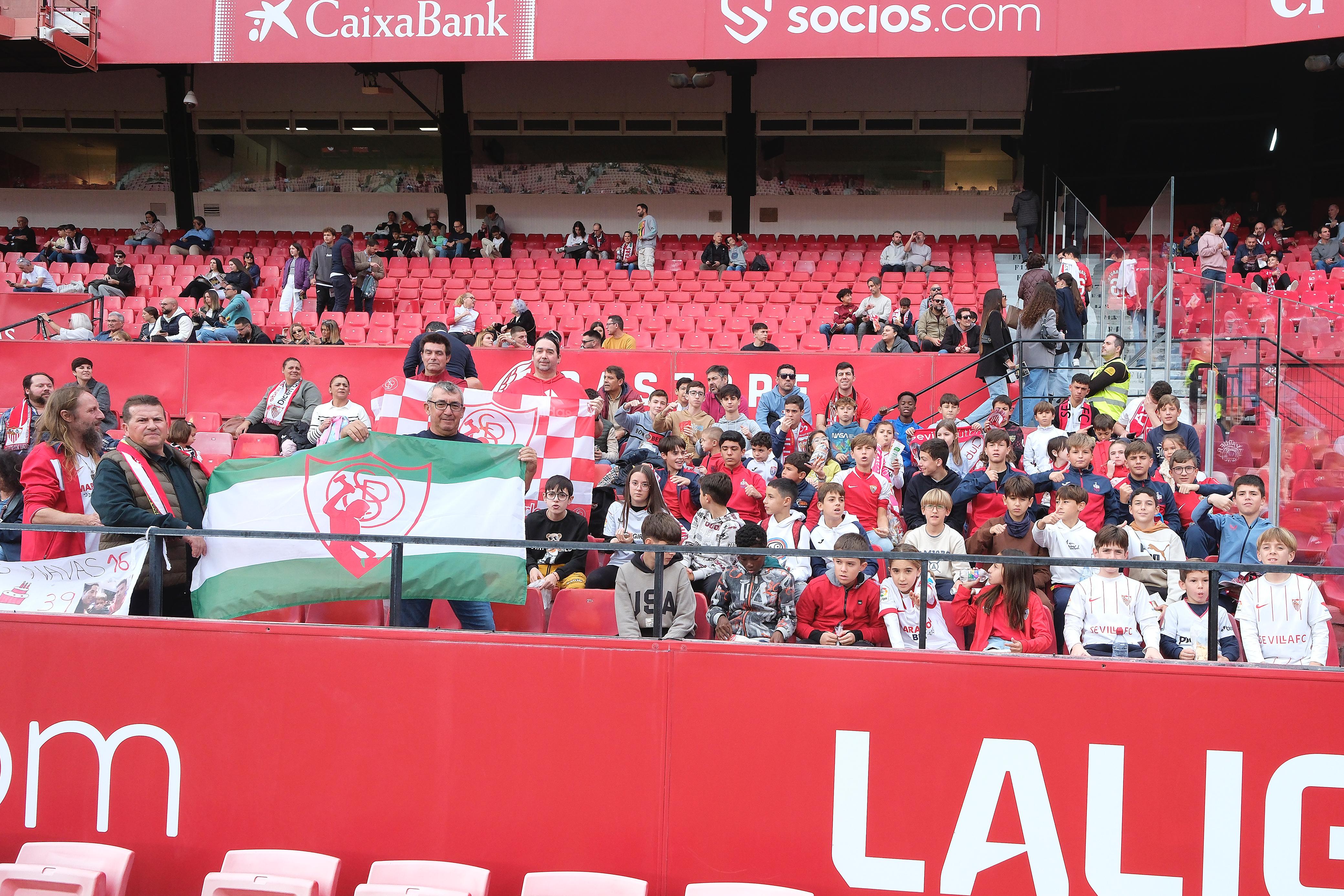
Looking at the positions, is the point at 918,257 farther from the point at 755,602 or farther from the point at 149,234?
the point at 149,234

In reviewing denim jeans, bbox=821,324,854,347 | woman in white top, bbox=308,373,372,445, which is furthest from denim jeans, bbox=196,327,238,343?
denim jeans, bbox=821,324,854,347

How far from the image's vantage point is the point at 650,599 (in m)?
4.82

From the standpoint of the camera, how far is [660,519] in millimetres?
5223

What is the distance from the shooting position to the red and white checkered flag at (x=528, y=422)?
287 inches

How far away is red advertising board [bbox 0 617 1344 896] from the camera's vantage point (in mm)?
Answer: 4242

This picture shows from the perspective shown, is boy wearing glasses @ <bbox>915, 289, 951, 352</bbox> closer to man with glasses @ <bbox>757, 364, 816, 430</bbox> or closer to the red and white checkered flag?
man with glasses @ <bbox>757, 364, 816, 430</bbox>

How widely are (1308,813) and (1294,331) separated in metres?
5.56

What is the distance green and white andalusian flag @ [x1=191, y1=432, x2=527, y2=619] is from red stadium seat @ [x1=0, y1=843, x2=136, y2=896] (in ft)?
3.64

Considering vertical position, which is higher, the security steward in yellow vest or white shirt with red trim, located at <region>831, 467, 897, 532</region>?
the security steward in yellow vest

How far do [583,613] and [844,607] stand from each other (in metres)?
1.35

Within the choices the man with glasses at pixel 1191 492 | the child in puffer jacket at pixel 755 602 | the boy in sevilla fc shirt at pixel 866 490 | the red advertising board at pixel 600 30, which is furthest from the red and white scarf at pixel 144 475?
the red advertising board at pixel 600 30

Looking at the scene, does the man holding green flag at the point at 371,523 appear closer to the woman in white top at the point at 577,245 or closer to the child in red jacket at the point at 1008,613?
the child in red jacket at the point at 1008,613

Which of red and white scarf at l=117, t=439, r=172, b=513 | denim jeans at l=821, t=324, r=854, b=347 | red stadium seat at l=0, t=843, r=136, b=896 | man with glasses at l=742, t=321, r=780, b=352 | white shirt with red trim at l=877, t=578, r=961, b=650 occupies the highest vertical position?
denim jeans at l=821, t=324, r=854, b=347

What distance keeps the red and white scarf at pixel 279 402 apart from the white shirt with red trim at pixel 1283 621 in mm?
8531
